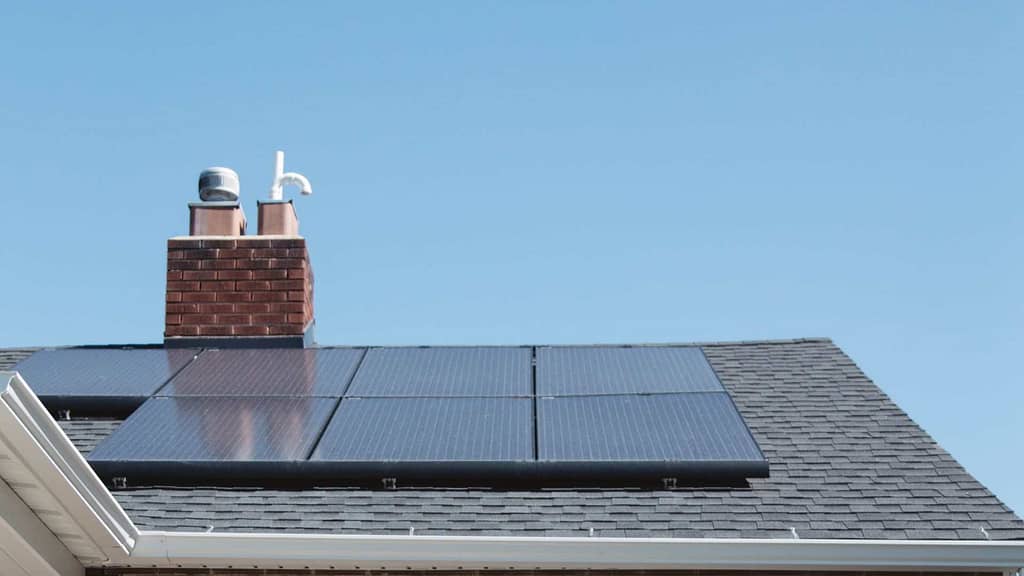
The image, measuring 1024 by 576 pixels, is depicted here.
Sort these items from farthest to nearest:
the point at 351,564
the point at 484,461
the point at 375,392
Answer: the point at 375,392 < the point at 484,461 < the point at 351,564

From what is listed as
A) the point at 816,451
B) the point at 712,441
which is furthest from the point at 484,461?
the point at 816,451

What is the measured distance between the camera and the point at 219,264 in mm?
10977

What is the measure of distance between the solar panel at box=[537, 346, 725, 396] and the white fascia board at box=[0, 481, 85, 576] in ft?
11.1

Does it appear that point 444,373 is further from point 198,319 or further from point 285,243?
point 198,319

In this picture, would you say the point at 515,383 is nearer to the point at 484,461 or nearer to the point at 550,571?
the point at 484,461

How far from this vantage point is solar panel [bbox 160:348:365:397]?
8930mm

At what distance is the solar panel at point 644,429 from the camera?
25.1 feet

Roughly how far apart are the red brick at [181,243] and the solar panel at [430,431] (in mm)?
3017

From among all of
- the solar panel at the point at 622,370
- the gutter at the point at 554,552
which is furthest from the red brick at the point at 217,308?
the gutter at the point at 554,552

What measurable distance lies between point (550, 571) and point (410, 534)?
2.59ft

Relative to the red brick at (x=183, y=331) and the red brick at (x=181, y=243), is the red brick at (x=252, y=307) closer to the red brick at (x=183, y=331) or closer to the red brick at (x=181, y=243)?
the red brick at (x=183, y=331)

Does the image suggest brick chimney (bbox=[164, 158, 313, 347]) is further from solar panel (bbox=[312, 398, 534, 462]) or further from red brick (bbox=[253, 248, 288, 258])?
solar panel (bbox=[312, 398, 534, 462])

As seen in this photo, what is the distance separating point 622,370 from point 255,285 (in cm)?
334

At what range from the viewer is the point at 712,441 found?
7848 mm
